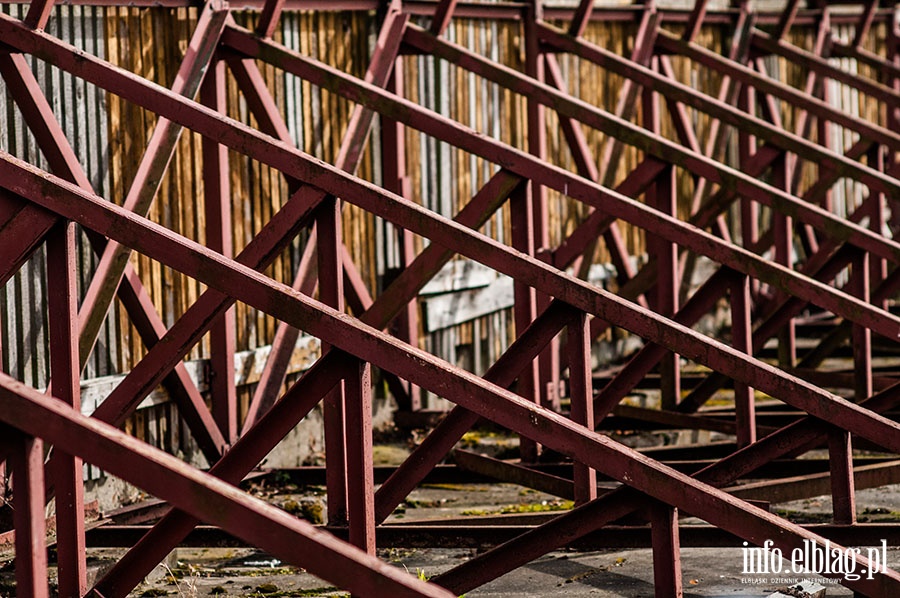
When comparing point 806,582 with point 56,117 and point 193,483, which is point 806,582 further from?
point 56,117

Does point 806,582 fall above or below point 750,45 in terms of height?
below

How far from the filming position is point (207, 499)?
344 centimetres

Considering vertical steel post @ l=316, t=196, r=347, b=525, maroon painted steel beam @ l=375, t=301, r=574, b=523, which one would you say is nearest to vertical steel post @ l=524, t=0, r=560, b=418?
maroon painted steel beam @ l=375, t=301, r=574, b=523

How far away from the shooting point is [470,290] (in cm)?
1033

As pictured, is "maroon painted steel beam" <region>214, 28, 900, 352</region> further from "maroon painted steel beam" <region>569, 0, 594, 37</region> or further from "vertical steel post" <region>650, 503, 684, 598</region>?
"maroon painted steel beam" <region>569, 0, 594, 37</region>

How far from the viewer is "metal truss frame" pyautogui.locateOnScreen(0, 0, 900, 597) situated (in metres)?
4.34

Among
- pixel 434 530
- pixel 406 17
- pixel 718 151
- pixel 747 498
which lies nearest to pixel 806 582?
pixel 747 498

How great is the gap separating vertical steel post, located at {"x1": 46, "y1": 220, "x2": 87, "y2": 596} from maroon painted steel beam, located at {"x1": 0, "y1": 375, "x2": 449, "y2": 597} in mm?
1005

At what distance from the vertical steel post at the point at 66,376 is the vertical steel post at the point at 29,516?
0.90 m

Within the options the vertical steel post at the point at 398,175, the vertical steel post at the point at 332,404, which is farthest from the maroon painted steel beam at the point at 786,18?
the vertical steel post at the point at 332,404

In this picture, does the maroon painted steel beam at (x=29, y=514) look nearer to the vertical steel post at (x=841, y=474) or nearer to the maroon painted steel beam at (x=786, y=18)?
the vertical steel post at (x=841, y=474)

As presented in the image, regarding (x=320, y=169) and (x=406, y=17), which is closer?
(x=320, y=169)

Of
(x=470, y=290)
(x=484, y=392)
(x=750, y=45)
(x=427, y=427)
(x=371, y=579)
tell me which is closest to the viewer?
(x=371, y=579)

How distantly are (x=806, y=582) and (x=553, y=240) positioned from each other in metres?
5.99
